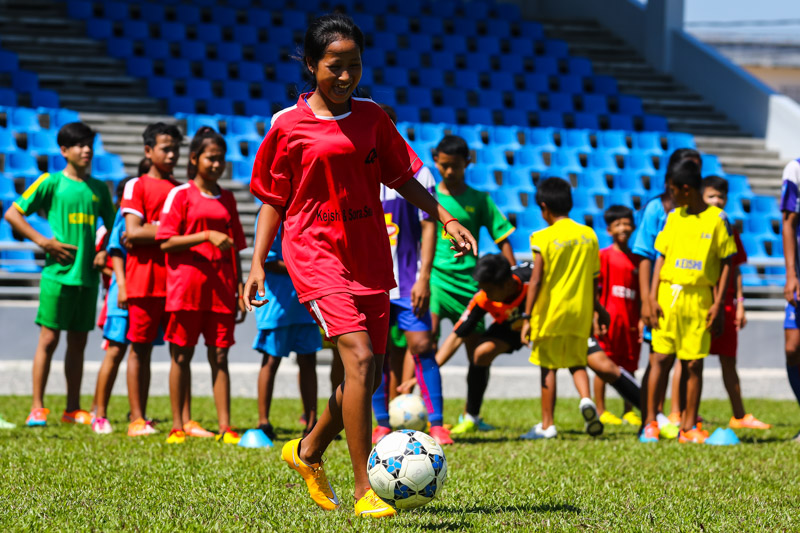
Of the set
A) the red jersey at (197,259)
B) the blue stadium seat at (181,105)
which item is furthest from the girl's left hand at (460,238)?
the blue stadium seat at (181,105)

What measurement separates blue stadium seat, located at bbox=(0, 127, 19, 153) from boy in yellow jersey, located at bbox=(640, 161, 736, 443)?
387 inches

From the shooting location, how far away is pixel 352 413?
3.59 m

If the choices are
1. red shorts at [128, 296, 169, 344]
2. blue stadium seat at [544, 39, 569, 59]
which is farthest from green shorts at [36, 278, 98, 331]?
blue stadium seat at [544, 39, 569, 59]

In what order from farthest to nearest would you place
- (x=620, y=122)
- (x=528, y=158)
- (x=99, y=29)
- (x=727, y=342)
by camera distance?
(x=99, y=29) → (x=620, y=122) → (x=528, y=158) → (x=727, y=342)

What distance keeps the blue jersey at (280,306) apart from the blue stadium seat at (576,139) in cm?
1012

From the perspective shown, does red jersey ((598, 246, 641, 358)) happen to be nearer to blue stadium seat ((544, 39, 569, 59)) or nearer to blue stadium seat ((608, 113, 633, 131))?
blue stadium seat ((608, 113, 633, 131))

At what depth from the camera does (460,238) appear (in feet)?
12.0

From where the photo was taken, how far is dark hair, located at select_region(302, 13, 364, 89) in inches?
143

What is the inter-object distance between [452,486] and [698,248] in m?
2.65

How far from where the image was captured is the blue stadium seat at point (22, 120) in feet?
44.8

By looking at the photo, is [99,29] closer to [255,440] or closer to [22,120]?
[22,120]

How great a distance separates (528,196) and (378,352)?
35.2ft

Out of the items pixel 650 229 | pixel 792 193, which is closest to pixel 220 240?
pixel 650 229

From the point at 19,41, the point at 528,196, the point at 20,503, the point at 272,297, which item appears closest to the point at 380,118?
the point at 20,503
